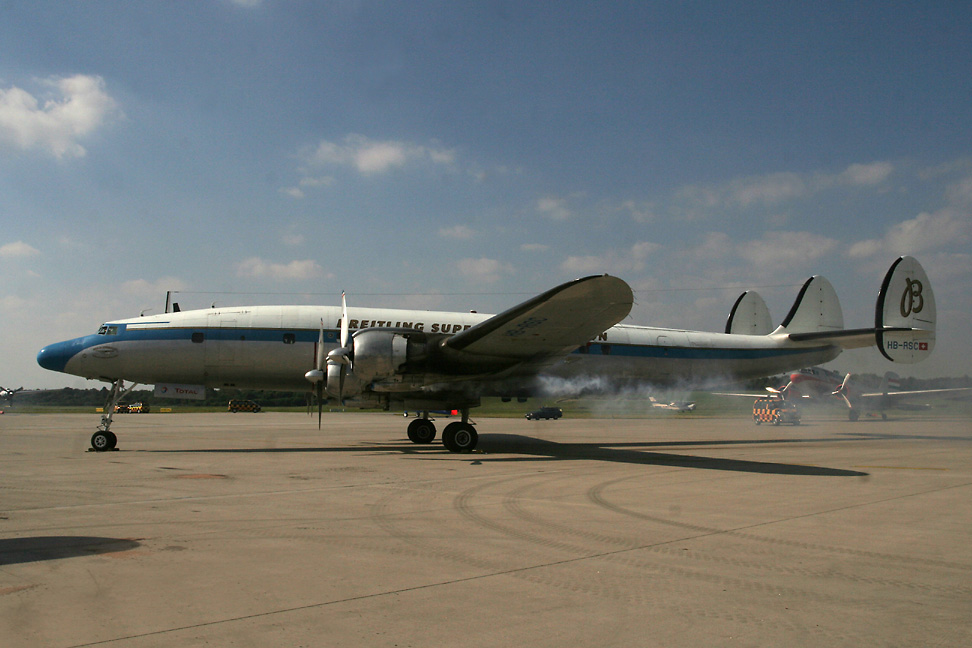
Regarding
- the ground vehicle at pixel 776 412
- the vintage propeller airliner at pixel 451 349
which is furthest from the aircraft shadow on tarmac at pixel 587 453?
the ground vehicle at pixel 776 412

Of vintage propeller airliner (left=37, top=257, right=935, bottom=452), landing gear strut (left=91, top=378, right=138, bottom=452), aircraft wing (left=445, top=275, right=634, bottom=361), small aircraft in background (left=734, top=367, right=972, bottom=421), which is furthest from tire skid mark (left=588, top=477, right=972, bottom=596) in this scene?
small aircraft in background (left=734, top=367, right=972, bottom=421)

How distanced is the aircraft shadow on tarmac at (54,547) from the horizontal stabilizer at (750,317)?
23.6 m

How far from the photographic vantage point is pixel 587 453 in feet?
53.6

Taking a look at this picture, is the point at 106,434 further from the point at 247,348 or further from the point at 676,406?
the point at 676,406

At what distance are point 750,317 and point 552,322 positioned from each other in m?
14.6

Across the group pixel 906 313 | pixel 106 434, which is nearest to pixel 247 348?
pixel 106 434

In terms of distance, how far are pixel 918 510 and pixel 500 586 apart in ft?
21.4

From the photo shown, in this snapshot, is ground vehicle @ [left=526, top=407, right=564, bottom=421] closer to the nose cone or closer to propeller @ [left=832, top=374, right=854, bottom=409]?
propeller @ [left=832, top=374, right=854, bottom=409]

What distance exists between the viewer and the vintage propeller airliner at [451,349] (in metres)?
14.1

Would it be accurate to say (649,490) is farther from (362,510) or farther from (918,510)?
(362,510)

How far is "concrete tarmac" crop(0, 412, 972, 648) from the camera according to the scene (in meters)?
3.73

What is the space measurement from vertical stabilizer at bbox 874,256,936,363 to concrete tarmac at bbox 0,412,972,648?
11147mm

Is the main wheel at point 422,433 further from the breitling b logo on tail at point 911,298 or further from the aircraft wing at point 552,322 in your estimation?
the breitling b logo on tail at point 911,298

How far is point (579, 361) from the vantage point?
17.9 meters
